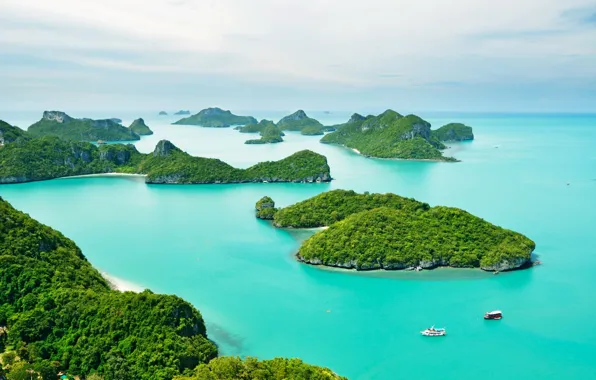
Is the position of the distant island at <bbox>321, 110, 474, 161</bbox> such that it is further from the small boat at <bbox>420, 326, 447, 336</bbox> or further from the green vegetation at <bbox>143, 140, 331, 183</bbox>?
the small boat at <bbox>420, 326, 447, 336</bbox>

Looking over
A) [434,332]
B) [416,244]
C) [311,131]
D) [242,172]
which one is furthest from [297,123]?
[434,332]

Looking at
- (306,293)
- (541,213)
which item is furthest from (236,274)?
(541,213)

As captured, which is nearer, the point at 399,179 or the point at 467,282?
the point at 467,282

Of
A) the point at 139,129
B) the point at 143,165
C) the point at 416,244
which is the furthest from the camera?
the point at 139,129

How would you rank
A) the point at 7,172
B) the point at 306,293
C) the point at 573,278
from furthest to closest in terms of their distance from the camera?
the point at 7,172, the point at 573,278, the point at 306,293

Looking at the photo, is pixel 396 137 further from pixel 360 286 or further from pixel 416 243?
→ pixel 360 286

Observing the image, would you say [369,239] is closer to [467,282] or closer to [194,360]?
[467,282]
